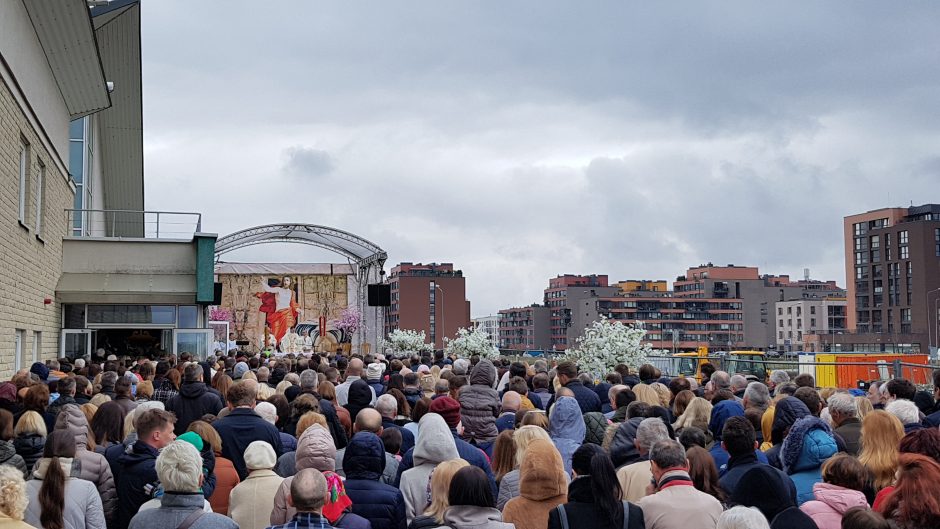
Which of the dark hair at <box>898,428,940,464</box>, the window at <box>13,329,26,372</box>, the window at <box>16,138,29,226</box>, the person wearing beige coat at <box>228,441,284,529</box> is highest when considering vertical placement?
the window at <box>16,138,29,226</box>

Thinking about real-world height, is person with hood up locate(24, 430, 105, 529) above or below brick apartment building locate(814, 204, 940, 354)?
below

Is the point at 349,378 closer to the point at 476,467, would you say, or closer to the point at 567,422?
the point at 567,422

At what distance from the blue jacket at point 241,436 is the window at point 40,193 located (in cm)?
1383

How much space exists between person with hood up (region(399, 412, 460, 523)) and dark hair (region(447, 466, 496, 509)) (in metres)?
1.23

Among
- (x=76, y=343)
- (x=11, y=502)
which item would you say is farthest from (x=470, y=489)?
(x=76, y=343)

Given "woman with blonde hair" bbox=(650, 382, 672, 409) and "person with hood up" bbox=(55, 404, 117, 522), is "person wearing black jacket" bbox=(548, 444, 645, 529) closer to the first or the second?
"person with hood up" bbox=(55, 404, 117, 522)

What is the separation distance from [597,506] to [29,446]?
423cm

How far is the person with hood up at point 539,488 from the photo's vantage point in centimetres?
532

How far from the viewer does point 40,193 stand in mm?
19891

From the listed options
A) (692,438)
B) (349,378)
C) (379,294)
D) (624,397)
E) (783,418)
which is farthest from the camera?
(379,294)

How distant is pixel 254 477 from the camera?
6.05 meters

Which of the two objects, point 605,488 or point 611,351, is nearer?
point 605,488

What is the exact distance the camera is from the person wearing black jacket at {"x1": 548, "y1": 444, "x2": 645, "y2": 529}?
194 inches

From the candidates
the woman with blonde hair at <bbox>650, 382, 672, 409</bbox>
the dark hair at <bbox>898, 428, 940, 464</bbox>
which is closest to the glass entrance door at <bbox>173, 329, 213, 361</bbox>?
the woman with blonde hair at <bbox>650, 382, 672, 409</bbox>
